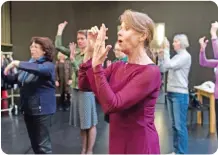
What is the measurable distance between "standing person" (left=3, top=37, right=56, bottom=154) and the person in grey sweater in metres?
1.09

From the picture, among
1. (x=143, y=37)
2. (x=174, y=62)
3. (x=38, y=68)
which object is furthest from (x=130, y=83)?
(x=174, y=62)

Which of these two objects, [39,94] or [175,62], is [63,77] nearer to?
[175,62]

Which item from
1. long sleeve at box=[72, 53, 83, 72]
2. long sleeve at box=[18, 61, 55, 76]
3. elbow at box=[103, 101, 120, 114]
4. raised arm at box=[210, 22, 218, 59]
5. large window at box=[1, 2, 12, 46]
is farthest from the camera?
large window at box=[1, 2, 12, 46]

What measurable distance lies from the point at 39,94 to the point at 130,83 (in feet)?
4.40

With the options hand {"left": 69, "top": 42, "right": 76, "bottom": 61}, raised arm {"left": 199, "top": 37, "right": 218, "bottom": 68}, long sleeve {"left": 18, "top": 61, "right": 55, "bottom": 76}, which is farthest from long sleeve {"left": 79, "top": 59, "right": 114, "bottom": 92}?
raised arm {"left": 199, "top": 37, "right": 218, "bottom": 68}

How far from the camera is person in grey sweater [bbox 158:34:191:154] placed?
2932 mm

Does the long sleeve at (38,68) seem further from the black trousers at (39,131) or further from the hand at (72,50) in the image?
the hand at (72,50)

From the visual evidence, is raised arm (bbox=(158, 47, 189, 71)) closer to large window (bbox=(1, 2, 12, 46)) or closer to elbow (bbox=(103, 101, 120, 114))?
elbow (bbox=(103, 101, 120, 114))


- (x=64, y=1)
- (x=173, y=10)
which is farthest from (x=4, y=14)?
(x=173, y=10)

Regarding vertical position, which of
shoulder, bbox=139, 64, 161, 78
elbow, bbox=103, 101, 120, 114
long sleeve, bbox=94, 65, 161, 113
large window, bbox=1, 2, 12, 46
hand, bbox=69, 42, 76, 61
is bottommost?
elbow, bbox=103, 101, 120, 114

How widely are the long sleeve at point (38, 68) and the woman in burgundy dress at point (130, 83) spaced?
2.93ft

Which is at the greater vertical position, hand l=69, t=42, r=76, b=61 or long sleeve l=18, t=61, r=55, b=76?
hand l=69, t=42, r=76, b=61

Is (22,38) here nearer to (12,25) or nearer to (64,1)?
(12,25)

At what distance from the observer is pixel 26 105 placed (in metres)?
2.34
